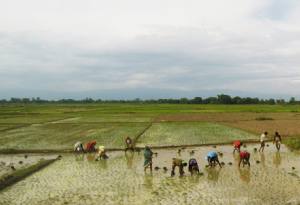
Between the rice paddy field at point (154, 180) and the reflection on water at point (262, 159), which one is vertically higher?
the reflection on water at point (262, 159)

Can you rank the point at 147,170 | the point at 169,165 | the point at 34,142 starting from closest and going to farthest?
the point at 147,170 → the point at 169,165 → the point at 34,142

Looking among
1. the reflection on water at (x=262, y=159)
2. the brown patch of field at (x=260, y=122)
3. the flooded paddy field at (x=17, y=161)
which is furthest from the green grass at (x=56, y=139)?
the brown patch of field at (x=260, y=122)

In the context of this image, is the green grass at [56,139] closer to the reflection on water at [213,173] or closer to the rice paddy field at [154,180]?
the rice paddy field at [154,180]

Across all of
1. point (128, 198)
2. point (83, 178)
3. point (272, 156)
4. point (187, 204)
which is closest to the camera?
point (187, 204)

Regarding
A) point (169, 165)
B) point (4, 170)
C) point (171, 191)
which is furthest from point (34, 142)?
point (171, 191)

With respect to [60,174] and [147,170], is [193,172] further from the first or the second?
[60,174]

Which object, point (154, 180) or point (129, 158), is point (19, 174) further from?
point (129, 158)

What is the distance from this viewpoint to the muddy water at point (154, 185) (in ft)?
40.6

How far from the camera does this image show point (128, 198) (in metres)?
12.6

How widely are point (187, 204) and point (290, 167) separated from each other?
755 centimetres

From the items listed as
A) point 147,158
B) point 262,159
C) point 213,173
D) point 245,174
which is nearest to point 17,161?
point 147,158

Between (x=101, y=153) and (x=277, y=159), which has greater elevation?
(x=101, y=153)

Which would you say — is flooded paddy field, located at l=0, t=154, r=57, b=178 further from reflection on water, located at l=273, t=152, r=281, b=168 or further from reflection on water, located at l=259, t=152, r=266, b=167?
reflection on water, located at l=273, t=152, r=281, b=168

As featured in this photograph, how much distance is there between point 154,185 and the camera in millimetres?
14266
